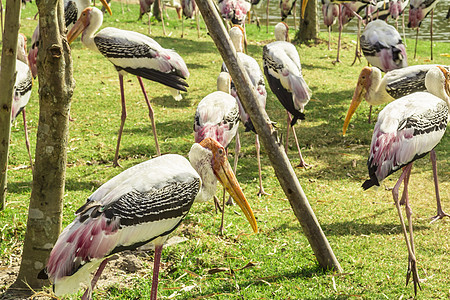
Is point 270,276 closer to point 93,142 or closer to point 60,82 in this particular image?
point 60,82

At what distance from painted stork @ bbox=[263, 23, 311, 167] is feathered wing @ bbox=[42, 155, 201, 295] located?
2.71 meters

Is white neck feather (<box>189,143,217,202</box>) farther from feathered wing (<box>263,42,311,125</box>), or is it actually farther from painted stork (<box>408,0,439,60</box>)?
painted stork (<box>408,0,439,60</box>)

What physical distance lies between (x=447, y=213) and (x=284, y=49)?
246cm

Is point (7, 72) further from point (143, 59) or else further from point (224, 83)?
point (224, 83)

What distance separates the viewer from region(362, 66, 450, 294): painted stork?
409 cm

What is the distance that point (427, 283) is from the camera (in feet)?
13.2

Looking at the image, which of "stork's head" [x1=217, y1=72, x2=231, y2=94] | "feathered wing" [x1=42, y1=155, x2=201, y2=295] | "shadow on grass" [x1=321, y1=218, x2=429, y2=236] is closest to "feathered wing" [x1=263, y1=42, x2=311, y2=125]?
"stork's head" [x1=217, y1=72, x2=231, y2=94]

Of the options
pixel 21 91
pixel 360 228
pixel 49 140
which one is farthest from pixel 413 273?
pixel 21 91

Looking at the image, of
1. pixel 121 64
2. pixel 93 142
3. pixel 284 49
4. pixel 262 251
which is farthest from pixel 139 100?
pixel 262 251

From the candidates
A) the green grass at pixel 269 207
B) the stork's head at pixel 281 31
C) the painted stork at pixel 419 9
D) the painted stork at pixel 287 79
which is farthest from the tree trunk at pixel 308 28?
the painted stork at pixel 287 79

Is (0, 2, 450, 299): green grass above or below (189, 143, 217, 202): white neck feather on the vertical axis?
below

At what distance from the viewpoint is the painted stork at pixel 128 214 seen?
299 cm

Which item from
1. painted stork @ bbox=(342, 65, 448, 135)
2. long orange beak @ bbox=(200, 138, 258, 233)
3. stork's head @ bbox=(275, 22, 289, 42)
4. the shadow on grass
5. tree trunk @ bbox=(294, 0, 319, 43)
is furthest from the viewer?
tree trunk @ bbox=(294, 0, 319, 43)

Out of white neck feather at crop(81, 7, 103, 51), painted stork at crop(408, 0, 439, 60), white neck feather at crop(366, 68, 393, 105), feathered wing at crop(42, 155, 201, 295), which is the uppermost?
white neck feather at crop(81, 7, 103, 51)
